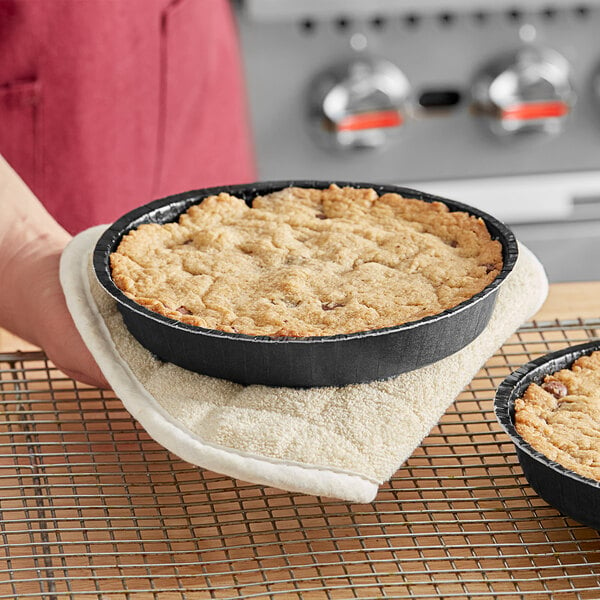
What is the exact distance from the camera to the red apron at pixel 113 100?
1.71 metres

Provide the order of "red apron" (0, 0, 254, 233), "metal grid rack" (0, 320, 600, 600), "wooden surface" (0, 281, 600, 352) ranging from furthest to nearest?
"red apron" (0, 0, 254, 233) → "wooden surface" (0, 281, 600, 352) → "metal grid rack" (0, 320, 600, 600)

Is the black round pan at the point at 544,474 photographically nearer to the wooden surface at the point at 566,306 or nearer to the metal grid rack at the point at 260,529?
the metal grid rack at the point at 260,529

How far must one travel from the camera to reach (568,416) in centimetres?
93

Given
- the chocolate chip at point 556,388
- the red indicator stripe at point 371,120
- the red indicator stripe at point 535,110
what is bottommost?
the red indicator stripe at point 535,110

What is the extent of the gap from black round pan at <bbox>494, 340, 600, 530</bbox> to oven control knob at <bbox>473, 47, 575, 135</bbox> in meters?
1.25

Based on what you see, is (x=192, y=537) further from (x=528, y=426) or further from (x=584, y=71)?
(x=584, y=71)

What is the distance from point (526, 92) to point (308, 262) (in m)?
1.20

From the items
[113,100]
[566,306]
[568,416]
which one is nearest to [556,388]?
[568,416]

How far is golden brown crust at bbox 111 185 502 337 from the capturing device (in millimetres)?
976

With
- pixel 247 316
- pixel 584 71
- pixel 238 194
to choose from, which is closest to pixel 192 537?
pixel 247 316

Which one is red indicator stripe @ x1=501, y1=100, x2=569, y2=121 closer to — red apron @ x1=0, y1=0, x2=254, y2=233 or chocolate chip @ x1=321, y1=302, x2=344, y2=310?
red apron @ x1=0, y1=0, x2=254, y2=233

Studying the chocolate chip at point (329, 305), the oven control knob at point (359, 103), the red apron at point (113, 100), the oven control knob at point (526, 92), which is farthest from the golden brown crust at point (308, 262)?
the oven control knob at point (526, 92)

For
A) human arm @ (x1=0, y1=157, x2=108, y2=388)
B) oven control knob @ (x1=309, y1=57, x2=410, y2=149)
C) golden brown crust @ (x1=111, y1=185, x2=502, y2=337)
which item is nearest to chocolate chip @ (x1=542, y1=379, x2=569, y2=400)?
golden brown crust @ (x1=111, y1=185, x2=502, y2=337)

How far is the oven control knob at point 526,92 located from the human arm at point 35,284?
1136 mm
